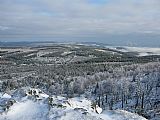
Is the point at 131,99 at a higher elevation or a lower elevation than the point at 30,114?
lower

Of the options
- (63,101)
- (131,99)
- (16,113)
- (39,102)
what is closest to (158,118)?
(63,101)

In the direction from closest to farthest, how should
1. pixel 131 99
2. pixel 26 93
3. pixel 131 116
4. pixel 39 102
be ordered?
pixel 131 116 < pixel 39 102 < pixel 26 93 < pixel 131 99

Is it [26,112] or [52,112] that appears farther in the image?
[26,112]

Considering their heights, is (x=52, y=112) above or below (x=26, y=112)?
above

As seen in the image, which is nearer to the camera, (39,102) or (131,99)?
(39,102)

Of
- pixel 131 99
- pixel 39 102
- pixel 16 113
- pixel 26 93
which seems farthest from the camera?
pixel 131 99

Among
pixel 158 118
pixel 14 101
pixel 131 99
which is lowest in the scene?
pixel 131 99

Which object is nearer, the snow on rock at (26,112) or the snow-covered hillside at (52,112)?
the snow-covered hillside at (52,112)

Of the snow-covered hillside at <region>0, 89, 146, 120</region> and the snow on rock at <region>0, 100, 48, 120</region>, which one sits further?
the snow on rock at <region>0, 100, 48, 120</region>

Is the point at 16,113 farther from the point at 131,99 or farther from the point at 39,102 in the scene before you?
the point at 131,99

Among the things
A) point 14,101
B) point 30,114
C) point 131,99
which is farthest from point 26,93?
point 131,99

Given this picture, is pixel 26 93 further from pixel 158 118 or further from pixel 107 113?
pixel 158 118
